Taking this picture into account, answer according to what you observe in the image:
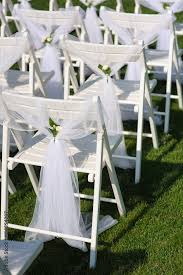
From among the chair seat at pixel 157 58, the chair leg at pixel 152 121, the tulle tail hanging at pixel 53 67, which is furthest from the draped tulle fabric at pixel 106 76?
the tulle tail hanging at pixel 53 67

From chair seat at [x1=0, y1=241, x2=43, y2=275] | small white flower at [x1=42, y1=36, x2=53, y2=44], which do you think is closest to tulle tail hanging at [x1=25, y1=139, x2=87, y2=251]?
chair seat at [x1=0, y1=241, x2=43, y2=275]

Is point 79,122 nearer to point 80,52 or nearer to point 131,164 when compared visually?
point 80,52

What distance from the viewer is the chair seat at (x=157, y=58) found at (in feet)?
24.0

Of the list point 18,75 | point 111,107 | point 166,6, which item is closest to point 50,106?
point 111,107

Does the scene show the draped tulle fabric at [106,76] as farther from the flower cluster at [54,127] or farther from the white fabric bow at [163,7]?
the white fabric bow at [163,7]

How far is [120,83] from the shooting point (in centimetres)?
666

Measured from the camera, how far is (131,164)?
260 inches

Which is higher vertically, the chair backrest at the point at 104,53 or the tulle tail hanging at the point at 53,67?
the chair backrest at the point at 104,53

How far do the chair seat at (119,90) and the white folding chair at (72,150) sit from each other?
74 cm

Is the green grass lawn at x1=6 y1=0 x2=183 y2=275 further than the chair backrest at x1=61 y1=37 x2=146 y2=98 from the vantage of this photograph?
No

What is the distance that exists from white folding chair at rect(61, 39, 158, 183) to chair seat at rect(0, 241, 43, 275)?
2114 mm

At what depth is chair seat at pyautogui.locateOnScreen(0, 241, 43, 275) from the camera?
3.95 meters

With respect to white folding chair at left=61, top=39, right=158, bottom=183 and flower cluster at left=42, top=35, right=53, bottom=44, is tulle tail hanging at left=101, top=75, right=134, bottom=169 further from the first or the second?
flower cluster at left=42, top=35, right=53, bottom=44

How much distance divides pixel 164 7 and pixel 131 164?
284 cm
